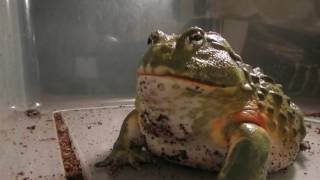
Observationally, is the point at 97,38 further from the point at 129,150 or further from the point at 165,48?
the point at 165,48

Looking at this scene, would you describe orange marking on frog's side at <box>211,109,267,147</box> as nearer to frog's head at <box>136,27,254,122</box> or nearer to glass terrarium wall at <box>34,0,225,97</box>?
frog's head at <box>136,27,254,122</box>

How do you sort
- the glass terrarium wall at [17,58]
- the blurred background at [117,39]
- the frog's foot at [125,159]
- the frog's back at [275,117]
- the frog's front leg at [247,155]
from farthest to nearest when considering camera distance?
1. the blurred background at [117,39]
2. the glass terrarium wall at [17,58]
3. the frog's foot at [125,159]
4. the frog's back at [275,117]
5. the frog's front leg at [247,155]

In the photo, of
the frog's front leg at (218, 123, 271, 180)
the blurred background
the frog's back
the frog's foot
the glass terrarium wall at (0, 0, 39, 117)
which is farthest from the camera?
the blurred background

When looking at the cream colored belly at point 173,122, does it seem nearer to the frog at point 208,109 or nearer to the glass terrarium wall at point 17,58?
the frog at point 208,109

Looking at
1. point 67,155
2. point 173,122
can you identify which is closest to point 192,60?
point 173,122

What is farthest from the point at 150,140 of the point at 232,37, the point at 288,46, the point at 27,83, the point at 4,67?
the point at 288,46

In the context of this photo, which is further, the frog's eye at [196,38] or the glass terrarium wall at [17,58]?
the glass terrarium wall at [17,58]

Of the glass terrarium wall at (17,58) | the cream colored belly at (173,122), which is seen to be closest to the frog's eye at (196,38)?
the cream colored belly at (173,122)

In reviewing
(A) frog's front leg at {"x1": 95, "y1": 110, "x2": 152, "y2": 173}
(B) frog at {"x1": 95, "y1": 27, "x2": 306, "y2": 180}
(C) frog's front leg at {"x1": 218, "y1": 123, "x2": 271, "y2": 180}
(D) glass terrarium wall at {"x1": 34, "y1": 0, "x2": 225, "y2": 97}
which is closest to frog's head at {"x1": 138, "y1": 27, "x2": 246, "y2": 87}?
(B) frog at {"x1": 95, "y1": 27, "x2": 306, "y2": 180}

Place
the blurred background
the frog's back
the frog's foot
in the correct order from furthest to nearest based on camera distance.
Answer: the blurred background < the frog's foot < the frog's back
